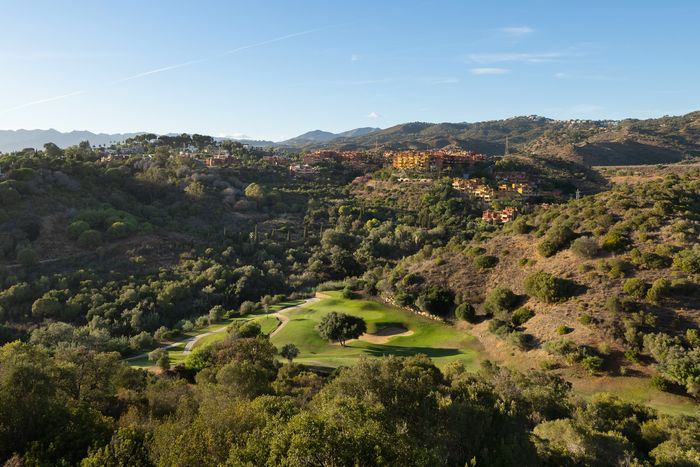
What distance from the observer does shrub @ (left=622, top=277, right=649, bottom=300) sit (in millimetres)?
26797

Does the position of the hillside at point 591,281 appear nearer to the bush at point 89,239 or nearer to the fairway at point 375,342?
the fairway at point 375,342

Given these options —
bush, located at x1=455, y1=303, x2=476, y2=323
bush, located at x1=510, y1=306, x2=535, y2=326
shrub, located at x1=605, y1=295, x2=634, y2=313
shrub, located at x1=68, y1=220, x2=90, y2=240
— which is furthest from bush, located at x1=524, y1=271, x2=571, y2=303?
shrub, located at x1=68, y1=220, x2=90, y2=240

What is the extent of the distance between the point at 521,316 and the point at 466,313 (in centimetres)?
438

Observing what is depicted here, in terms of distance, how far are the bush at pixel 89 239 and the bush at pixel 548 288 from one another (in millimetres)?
51878

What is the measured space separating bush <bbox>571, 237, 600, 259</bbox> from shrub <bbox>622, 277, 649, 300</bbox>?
5.23 metres

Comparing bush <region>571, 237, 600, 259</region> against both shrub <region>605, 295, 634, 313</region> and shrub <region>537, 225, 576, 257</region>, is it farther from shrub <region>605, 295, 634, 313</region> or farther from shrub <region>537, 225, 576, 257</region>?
shrub <region>605, 295, 634, 313</region>

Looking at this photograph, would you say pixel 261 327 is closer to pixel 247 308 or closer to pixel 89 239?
pixel 247 308

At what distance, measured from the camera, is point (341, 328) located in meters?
31.4

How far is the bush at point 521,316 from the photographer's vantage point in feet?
99.0

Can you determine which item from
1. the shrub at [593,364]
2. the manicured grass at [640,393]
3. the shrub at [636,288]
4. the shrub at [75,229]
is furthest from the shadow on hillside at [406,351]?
the shrub at [75,229]

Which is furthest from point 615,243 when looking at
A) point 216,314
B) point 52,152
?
point 52,152

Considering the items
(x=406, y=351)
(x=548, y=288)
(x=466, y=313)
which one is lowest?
(x=406, y=351)

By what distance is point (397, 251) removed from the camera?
5694cm

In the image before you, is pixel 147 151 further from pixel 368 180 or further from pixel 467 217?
pixel 467 217
